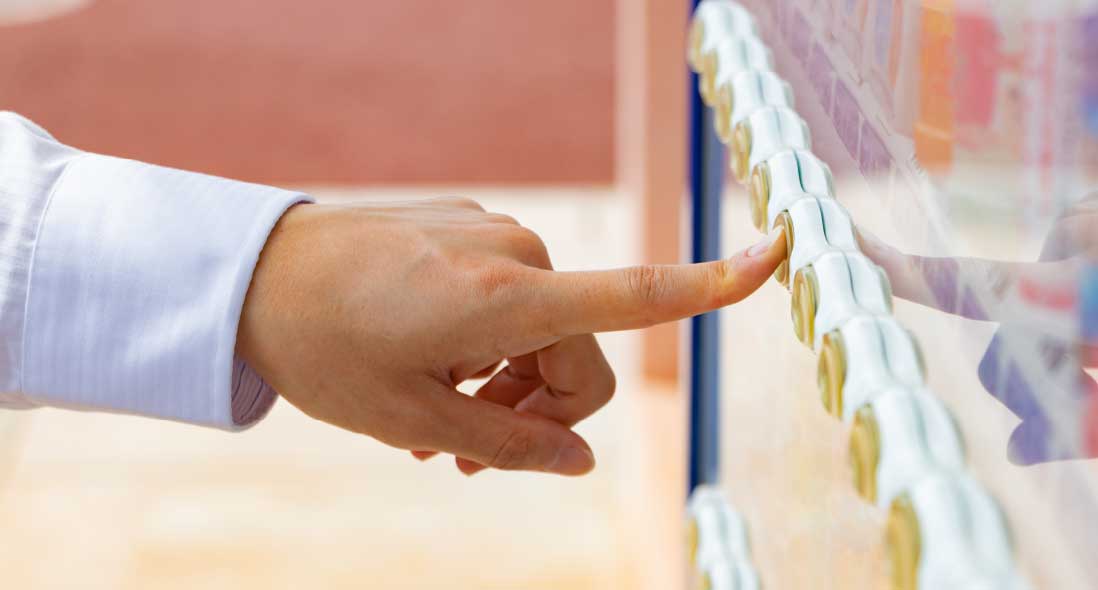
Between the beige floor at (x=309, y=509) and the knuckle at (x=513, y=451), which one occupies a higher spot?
the knuckle at (x=513, y=451)

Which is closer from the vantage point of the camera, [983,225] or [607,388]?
[983,225]

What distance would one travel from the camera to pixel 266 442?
5.08ft

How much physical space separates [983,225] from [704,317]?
478mm

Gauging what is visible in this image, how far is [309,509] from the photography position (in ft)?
4.61

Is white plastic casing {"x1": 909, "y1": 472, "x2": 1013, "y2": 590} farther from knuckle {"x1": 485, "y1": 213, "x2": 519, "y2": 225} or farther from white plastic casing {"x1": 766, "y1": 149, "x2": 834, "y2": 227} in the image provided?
knuckle {"x1": 485, "y1": 213, "x2": 519, "y2": 225}

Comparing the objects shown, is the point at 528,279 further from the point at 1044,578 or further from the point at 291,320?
the point at 1044,578

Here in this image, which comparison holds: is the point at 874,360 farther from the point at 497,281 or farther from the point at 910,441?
the point at 497,281

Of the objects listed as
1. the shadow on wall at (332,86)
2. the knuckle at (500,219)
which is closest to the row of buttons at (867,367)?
the knuckle at (500,219)

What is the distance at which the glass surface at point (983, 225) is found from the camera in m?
0.19

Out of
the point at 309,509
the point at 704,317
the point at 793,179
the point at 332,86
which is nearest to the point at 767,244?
the point at 793,179

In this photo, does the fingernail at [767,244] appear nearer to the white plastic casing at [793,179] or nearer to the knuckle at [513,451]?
the white plastic casing at [793,179]

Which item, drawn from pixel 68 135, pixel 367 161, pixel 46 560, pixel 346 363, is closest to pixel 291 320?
pixel 346 363

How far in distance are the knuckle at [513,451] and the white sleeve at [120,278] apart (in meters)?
0.10

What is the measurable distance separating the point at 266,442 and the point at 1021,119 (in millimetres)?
1421
